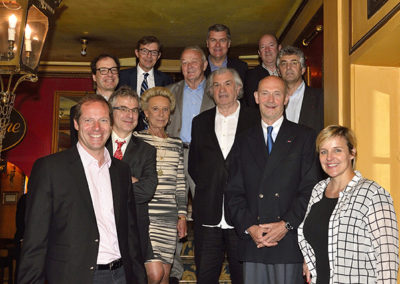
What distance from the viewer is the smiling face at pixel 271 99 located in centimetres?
355

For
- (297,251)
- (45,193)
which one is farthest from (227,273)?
(45,193)

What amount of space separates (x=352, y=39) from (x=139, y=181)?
2242 millimetres

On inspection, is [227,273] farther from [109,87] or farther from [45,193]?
[45,193]

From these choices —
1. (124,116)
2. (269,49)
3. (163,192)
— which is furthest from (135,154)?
(269,49)

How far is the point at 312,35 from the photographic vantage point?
Answer: 6.26m

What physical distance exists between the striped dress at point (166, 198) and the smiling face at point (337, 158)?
4.62ft

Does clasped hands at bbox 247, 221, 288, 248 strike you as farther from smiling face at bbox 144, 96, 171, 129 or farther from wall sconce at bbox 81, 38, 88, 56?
wall sconce at bbox 81, 38, 88, 56

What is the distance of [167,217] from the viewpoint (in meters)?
3.94

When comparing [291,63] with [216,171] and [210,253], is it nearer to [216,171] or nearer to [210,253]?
[216,171]

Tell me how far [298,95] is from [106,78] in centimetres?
173

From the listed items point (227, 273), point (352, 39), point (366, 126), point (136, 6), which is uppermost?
point (136, 6)

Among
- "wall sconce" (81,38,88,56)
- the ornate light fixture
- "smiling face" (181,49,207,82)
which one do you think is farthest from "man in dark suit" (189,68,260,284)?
"wall sconce" (81,38,88,56)

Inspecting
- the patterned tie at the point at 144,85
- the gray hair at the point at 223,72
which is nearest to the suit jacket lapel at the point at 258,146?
the gray hair at the point at 223,72

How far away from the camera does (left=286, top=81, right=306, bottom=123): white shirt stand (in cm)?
448
